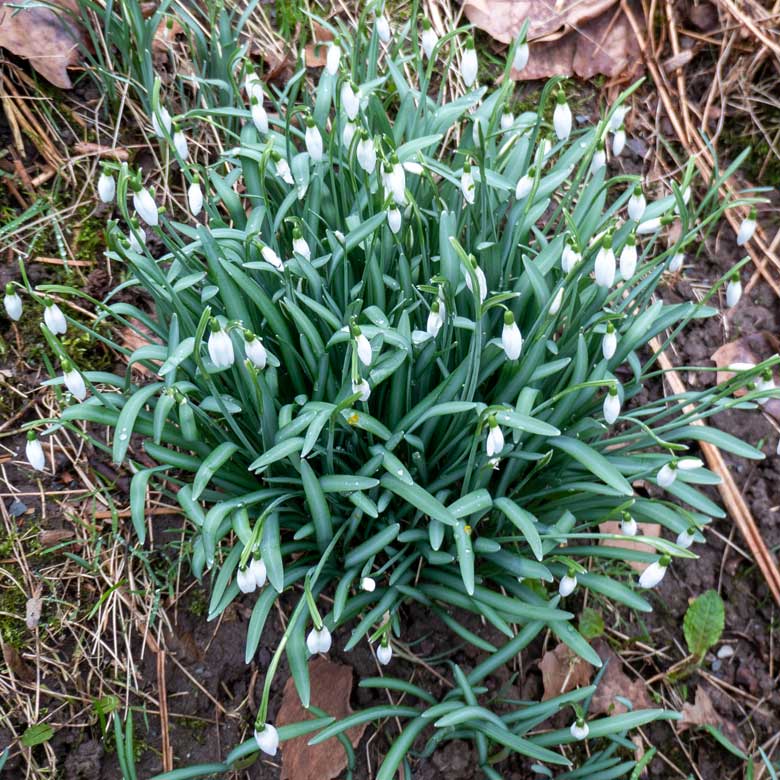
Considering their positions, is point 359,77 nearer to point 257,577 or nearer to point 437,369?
point 437,369

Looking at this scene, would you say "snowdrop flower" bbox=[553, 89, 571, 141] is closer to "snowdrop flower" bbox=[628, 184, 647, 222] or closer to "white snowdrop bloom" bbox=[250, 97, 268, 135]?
"snowdrop flower" bbox=[628, 184, 647, 222]

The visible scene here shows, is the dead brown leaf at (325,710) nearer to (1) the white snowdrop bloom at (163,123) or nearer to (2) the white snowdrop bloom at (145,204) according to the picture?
(2) the white snowdrop bloom at (145,204)

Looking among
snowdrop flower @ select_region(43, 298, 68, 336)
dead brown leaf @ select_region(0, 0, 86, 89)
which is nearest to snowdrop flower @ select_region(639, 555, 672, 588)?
snowdrop flower @ select_region(43, 298, 68, 336)

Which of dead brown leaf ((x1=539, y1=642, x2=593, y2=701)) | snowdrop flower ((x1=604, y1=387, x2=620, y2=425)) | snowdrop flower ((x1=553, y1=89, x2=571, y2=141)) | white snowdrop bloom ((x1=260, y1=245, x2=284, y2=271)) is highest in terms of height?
snowdrop flower ((x1=553, y1=89, x2=571, y2=141))

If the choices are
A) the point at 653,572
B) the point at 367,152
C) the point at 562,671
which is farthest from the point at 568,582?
the point at 367,152

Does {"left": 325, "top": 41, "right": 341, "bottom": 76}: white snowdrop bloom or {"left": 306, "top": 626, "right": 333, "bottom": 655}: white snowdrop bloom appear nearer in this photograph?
{"left": 306, "top": 626, "right": 333, "bottom": 655}: white snowdrop bloom

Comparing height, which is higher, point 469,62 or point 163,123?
point 469,62

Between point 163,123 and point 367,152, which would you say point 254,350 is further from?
point 163,123
